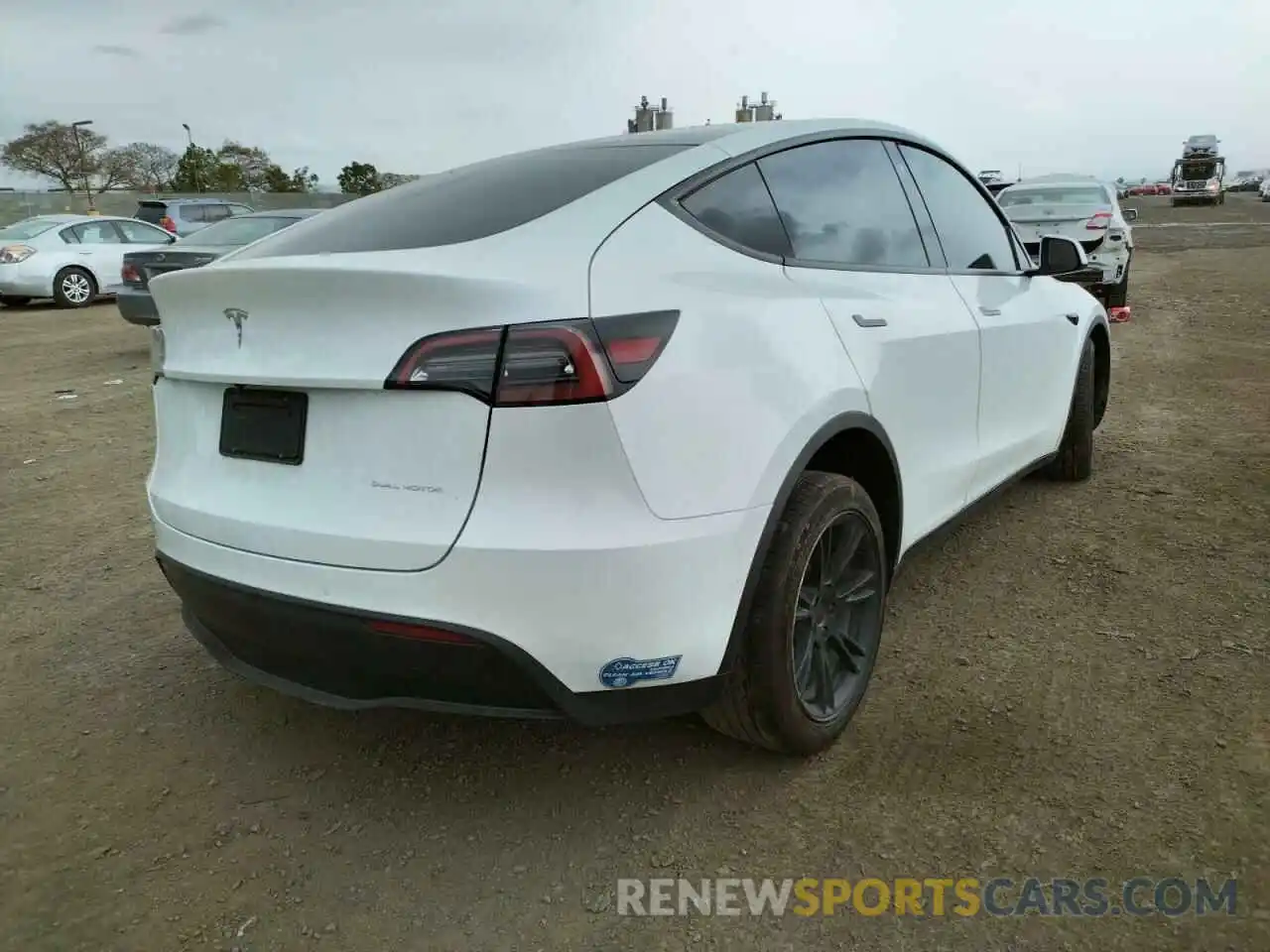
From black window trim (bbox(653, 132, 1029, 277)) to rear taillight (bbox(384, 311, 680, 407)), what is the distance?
532 mm

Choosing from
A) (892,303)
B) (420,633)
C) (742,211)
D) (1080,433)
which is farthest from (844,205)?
(1080,433)

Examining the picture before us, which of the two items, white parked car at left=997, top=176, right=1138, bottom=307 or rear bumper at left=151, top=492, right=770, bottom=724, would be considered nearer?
rear bumper at left=151, top=492, right=770, bottom=724

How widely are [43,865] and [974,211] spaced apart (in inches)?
147

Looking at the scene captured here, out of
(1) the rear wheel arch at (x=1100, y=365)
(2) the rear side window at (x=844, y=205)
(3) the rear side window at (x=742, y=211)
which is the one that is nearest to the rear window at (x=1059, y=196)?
(1) the rear wheel arch at (x=1100, y=365)

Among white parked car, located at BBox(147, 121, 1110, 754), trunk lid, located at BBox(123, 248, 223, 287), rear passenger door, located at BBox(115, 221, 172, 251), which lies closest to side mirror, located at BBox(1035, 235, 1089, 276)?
white parked car, located at BBox(147, 121, 1110, 754)

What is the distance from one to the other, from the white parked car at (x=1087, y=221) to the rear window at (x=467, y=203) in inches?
342

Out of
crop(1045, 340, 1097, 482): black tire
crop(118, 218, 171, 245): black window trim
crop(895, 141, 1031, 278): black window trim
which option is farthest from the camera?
crop(118, 218, 171, 245): black window trim

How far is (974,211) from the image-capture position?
3910 mm

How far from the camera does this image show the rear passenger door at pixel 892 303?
2.71 meters

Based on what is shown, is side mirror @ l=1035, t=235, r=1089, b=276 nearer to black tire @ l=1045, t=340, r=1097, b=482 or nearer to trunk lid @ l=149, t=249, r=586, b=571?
black tire @ l=1045, t=340, r=1097, b=482

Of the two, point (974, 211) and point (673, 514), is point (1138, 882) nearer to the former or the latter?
point (673, 514)

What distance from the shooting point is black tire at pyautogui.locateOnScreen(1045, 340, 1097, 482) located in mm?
4734

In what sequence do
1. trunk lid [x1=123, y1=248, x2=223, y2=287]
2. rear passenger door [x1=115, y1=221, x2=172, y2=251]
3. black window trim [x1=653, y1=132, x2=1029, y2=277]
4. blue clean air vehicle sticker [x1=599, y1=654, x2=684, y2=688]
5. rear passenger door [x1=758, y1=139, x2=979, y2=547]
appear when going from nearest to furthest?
blue clean air vehicle sticker [x1=599, y1=654, x2=684, y2=688] → black window trim [x1=653, y1=132, x2=1029, y2=277] → rear passenger door [x1=758, y1=139, x2=979, y2=547] → trunk lid [x1=123, y1=248, x2=223, y2=287] → rear passenger door [x1=115, y1=221, x2=172, y2=251]

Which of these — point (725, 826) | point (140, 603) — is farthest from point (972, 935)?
point (140, 603)
